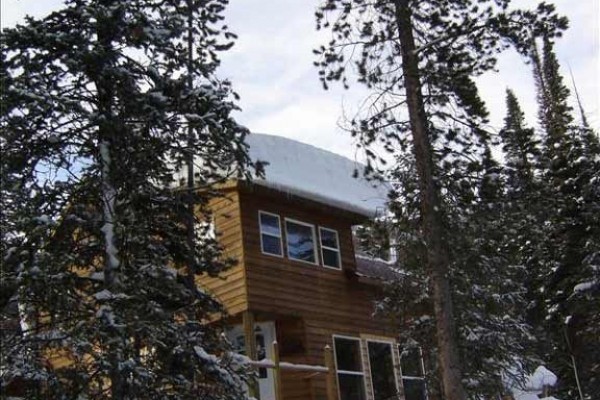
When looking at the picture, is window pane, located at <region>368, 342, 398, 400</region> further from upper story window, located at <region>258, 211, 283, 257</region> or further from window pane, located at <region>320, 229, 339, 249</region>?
upper story window, located at <region>258, 211, 283, 257</region>

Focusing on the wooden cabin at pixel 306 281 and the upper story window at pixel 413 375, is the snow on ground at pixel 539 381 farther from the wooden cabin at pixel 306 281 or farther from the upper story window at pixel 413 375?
the wooden cabin at pixel 306 281

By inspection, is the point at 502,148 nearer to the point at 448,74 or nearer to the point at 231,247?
the point at 448,74

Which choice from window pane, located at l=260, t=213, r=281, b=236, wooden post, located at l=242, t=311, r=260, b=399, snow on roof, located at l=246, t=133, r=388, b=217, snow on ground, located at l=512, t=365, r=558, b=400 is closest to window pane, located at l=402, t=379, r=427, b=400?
snow on roof, located at l=246, t=133, r=388, b=217

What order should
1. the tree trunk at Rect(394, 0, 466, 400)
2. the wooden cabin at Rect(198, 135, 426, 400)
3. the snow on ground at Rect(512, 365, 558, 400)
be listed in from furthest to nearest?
1. the snow on ground at Rect(512, 365, 558, 400)
2. the wooden cabin at Rect(198, 135, 426, 400)
3. the tree trunk at Rect(394, 0, 466, 400)

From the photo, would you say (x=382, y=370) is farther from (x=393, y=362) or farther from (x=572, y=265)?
(x=572, y=265)

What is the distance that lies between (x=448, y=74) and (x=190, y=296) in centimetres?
548

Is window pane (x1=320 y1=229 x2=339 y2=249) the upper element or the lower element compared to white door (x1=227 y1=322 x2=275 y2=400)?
upper

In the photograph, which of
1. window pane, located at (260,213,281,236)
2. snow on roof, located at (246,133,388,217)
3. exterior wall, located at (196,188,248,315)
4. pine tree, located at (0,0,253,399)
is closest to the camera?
pine tree, located at (0,0,253,399)

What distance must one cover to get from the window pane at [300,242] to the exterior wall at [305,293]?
18cm

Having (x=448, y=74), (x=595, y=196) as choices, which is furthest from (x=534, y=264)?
(x=448, y=74)

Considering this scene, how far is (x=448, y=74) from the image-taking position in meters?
11.4

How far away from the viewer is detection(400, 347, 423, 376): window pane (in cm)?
1645

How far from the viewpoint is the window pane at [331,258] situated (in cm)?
1709

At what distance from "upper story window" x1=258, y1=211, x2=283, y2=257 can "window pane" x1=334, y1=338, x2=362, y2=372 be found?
2.54 meters
